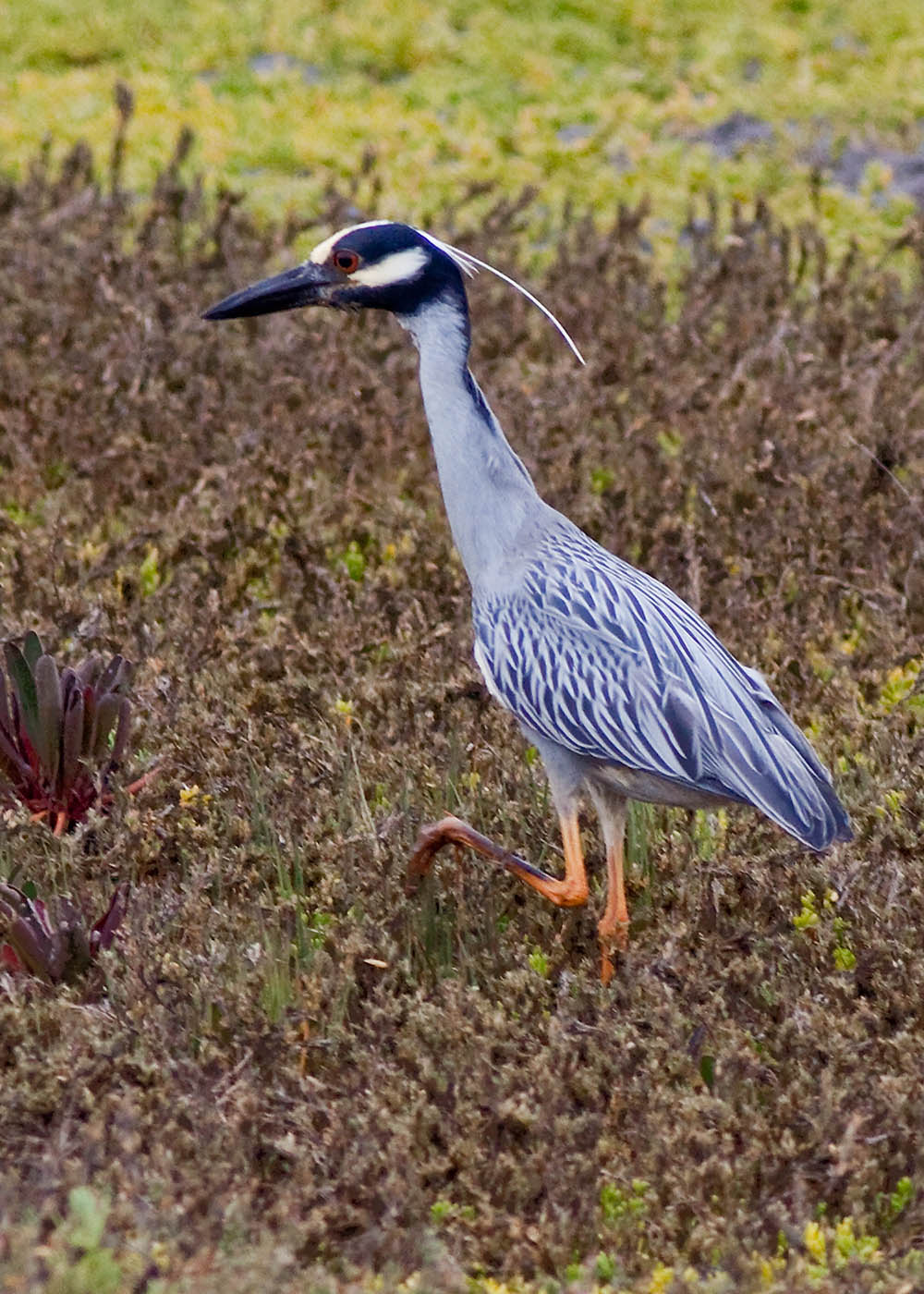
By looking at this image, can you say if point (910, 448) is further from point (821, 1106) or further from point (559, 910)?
point (821, 1106)

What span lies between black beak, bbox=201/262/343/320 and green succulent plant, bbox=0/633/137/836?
1008mm

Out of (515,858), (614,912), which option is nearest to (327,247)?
(515,858)

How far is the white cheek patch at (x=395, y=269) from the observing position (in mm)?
5207

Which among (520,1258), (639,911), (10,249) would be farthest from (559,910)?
(10,249)

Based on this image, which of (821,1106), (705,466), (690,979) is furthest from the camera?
(705,466)

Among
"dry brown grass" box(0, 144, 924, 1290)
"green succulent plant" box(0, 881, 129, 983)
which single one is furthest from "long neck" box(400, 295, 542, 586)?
"green succulent plant" box(0, 881, 129, 983)

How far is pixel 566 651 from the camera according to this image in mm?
4996

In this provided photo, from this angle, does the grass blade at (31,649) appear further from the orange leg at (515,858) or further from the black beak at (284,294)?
the orange leg at (515,858)

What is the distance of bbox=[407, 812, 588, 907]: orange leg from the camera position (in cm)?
485

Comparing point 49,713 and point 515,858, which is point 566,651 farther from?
point 49,713

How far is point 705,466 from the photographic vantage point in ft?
23.2

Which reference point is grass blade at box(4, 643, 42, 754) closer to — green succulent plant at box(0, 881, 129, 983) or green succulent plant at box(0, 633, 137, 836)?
green succulent plant at box(0, 633, 137, 836)

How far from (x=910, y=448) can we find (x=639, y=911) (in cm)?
294

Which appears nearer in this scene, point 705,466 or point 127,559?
point 127,559
